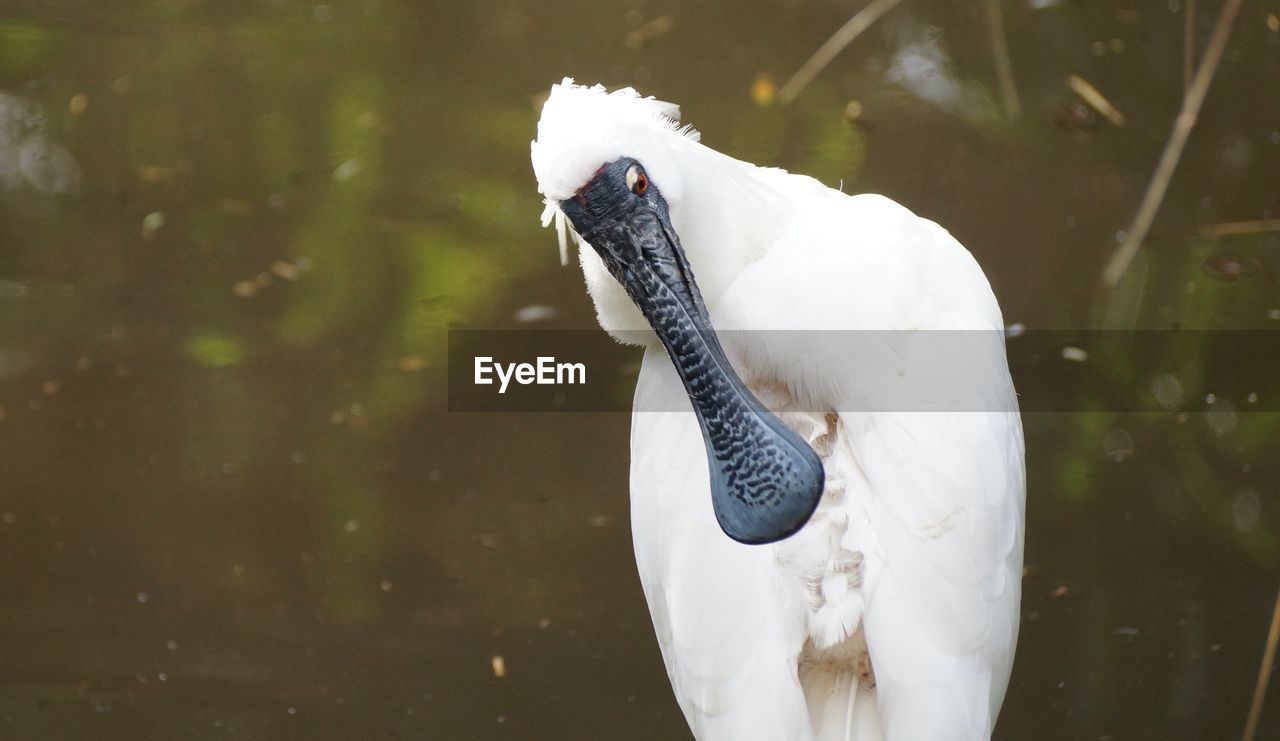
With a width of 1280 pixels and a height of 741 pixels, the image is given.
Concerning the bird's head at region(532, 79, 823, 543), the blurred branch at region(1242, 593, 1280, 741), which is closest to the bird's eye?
the bird's head at region(532, 79, 823, 543)

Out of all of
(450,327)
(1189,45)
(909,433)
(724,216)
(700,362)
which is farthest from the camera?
(450,327)

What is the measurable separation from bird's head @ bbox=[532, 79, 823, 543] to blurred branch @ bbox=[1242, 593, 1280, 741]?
1534mm

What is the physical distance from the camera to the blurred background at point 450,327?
2.46m

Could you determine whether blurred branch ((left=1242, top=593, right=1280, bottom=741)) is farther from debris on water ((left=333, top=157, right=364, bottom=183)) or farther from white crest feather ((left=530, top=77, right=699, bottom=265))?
debris on water ((left=333, top=157, right=364, bottom=183))

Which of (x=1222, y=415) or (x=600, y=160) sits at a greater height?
(x=600, y=160)

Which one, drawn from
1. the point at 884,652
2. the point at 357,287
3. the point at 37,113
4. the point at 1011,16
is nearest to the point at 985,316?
the point at 884,652

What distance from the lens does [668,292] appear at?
148cm

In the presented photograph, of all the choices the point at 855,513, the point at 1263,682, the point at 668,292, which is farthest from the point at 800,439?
the point at 1263,682

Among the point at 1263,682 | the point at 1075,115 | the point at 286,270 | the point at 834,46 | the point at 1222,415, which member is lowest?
the point at 1263,682

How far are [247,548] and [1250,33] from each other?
2195mm

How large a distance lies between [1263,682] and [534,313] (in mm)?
1609

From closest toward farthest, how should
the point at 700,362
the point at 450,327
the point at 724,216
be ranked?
the point at 700,362 < the point at 724,216 < the point at 450,327

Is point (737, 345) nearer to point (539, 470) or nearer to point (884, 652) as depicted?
point (884, 652)

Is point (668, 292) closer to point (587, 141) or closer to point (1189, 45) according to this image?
point (587, 141)
